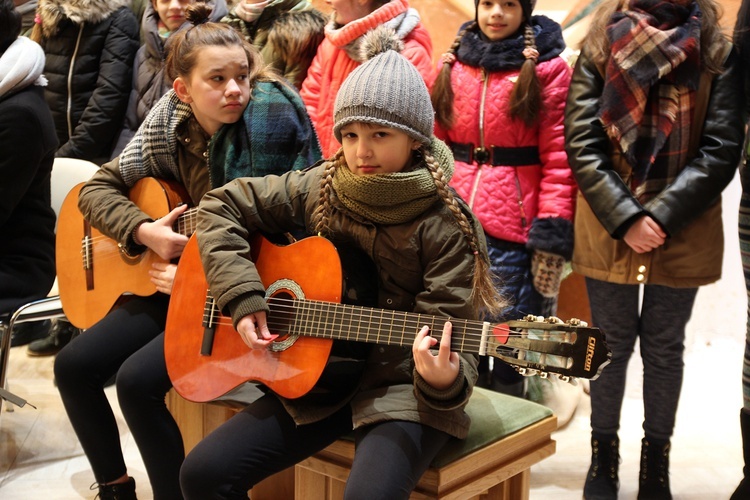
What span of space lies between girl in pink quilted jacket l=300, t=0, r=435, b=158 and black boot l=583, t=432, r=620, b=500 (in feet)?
4.51

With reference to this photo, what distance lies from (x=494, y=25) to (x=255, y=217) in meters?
1.22

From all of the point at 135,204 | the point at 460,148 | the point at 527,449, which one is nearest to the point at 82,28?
the point at 135,204

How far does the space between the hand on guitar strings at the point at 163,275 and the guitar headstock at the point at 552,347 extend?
1091mm

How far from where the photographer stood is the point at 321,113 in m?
3.27

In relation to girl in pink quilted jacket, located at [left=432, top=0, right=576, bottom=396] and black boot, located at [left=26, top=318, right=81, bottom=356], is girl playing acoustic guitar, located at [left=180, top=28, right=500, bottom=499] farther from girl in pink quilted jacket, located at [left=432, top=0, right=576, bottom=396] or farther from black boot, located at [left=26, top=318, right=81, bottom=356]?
black boot, located at [left=26, top=318, right=81, bottom=356]

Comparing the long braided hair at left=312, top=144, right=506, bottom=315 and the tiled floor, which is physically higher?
the long braided hair at left=312, top=144, right=506, bottom=315

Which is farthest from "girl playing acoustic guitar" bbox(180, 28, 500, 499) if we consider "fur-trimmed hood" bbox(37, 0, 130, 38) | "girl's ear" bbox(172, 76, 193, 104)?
"fur-trimmed hood" bbox(37, 0, 130, 38)

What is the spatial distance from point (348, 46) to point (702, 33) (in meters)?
1.25

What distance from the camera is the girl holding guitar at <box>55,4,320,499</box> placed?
2.39 m

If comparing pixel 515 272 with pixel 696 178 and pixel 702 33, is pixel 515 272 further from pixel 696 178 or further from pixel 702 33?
pixel 702 33

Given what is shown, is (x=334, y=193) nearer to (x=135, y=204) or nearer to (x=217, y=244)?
(x=217, y=244)

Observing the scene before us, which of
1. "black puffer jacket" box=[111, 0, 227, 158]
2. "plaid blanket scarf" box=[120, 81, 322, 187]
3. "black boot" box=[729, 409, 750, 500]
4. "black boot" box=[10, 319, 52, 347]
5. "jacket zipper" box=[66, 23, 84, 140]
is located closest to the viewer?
"black boot" box=[729, 409, 750, 500]

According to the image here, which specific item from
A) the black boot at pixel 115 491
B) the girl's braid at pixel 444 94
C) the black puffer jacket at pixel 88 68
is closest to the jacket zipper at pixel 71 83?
the black puffer jacket at pixel 88 68

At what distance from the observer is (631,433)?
3.22 m
